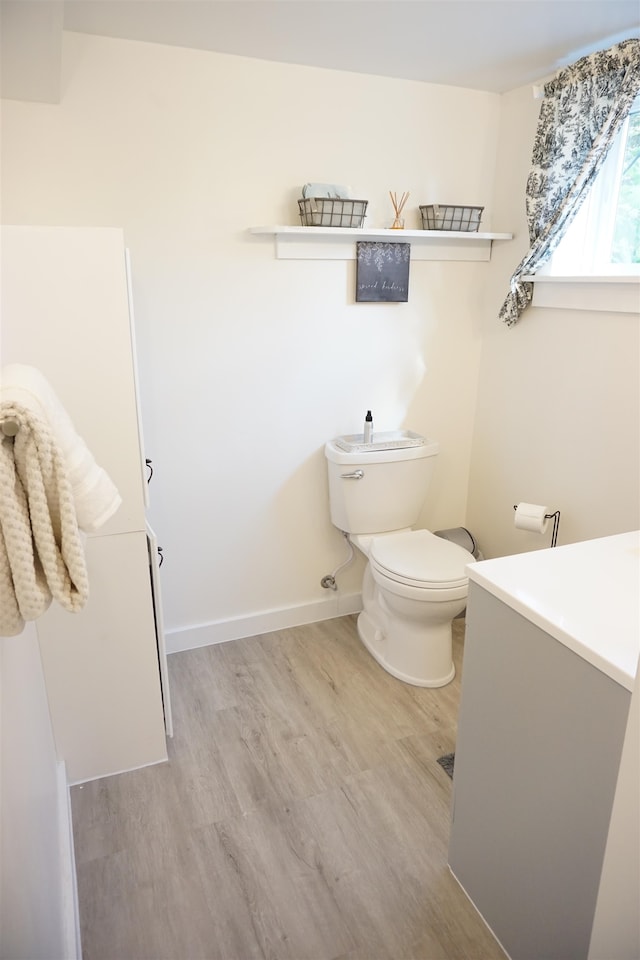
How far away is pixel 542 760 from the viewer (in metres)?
1.18

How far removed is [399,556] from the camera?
7.48ft

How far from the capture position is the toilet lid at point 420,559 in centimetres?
212

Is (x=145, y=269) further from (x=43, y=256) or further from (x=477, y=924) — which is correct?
(x=477, y=924)

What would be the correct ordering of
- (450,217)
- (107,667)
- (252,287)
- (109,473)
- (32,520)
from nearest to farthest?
(32,520), (109,473), (107,667), (252,287), (450,217)

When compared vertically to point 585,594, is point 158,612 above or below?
below

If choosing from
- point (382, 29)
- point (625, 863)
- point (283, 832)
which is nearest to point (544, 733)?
point (625, 863)

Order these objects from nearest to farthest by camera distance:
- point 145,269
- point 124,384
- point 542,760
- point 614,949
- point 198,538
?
point 614,949 → point 542,760 → point 124,384 → point 145,269 → point 198,538

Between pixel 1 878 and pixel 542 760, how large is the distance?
37.0 inches

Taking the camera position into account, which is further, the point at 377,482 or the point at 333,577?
the point at 333,577

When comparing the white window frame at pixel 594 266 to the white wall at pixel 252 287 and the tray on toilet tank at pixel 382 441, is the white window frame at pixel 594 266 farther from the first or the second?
the tray on toilet tank at pixel 382 441

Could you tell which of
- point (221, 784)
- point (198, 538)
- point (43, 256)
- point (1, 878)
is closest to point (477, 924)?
point (221, 784)

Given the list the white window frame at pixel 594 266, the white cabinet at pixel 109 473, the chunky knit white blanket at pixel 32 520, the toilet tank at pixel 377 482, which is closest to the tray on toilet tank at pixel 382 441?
the toilet tank at pixel 377 482

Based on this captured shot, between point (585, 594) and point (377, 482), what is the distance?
1.25m

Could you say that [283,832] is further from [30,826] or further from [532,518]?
[532,518]
